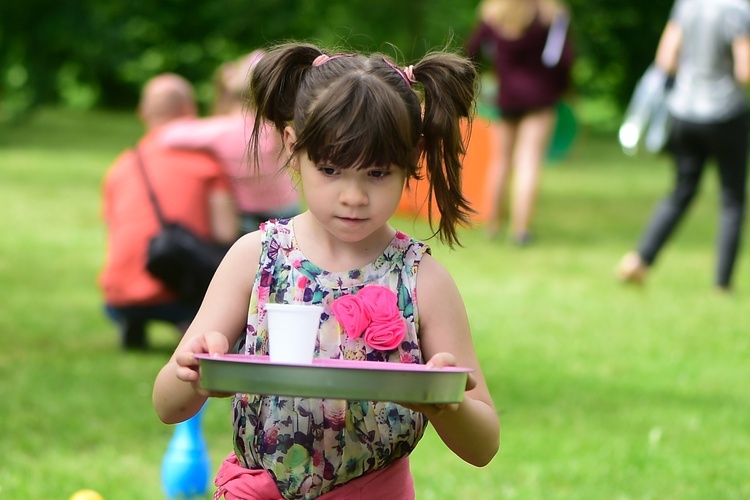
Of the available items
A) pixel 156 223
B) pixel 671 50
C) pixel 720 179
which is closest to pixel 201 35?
pixel 671 50

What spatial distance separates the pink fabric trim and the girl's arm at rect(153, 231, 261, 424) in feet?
0.51

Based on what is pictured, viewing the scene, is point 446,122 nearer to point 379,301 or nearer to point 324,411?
point 379,301

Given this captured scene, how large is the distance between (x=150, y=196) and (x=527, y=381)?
1.89 meters

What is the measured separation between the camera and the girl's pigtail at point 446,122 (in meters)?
2.43

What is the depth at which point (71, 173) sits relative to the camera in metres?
14.4

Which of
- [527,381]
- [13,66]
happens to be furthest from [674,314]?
[13,66]

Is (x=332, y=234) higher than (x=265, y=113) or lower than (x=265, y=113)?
lower

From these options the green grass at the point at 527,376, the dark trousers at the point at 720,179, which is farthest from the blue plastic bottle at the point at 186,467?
the dark trousers at the point at 720,179

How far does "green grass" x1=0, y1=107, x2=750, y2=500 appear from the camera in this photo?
425 centimetres

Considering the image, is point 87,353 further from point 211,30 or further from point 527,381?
point 211,30

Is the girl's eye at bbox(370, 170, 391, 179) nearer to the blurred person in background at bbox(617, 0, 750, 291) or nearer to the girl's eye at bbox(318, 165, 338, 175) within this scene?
the girl's eye at bbox(318, 165, 338, 175)

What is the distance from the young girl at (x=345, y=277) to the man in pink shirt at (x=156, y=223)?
146 inches

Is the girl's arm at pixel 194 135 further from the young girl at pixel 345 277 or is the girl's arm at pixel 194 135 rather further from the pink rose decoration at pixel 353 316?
the pink rose decoration at pixel 353 316

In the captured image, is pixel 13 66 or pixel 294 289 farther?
pixel 13 66
